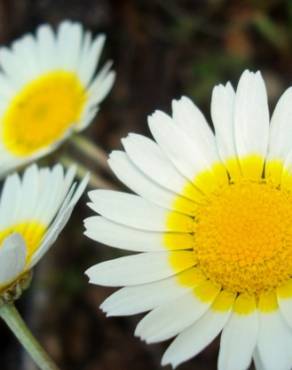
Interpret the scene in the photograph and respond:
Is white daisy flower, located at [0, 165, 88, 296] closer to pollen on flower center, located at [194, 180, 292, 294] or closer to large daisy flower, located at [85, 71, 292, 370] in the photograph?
large daisy flower, located at [85, 71, 292, 370]

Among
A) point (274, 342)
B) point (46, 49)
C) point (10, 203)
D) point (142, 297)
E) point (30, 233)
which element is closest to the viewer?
point (274, 342)

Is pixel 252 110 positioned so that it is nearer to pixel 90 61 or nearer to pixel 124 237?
pixel 124 237

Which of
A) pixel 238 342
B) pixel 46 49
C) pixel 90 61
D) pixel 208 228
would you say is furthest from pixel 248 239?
pixel 46 49

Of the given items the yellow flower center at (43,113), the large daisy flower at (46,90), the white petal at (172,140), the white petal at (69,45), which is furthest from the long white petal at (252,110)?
the white petal at (69,45)

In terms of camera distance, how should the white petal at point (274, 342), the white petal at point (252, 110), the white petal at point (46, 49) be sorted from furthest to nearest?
the white petal at point (46, 49) → the white petal at point (252, 110) → the white petal at point (274, 342)

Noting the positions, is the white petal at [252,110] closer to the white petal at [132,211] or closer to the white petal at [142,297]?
the white petal at [132,211]

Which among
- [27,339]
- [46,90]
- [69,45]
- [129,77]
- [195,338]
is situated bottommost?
[195,338]

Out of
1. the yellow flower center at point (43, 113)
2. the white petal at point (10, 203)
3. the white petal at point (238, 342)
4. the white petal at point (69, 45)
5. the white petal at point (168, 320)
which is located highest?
the white petal at point (69, 45)
